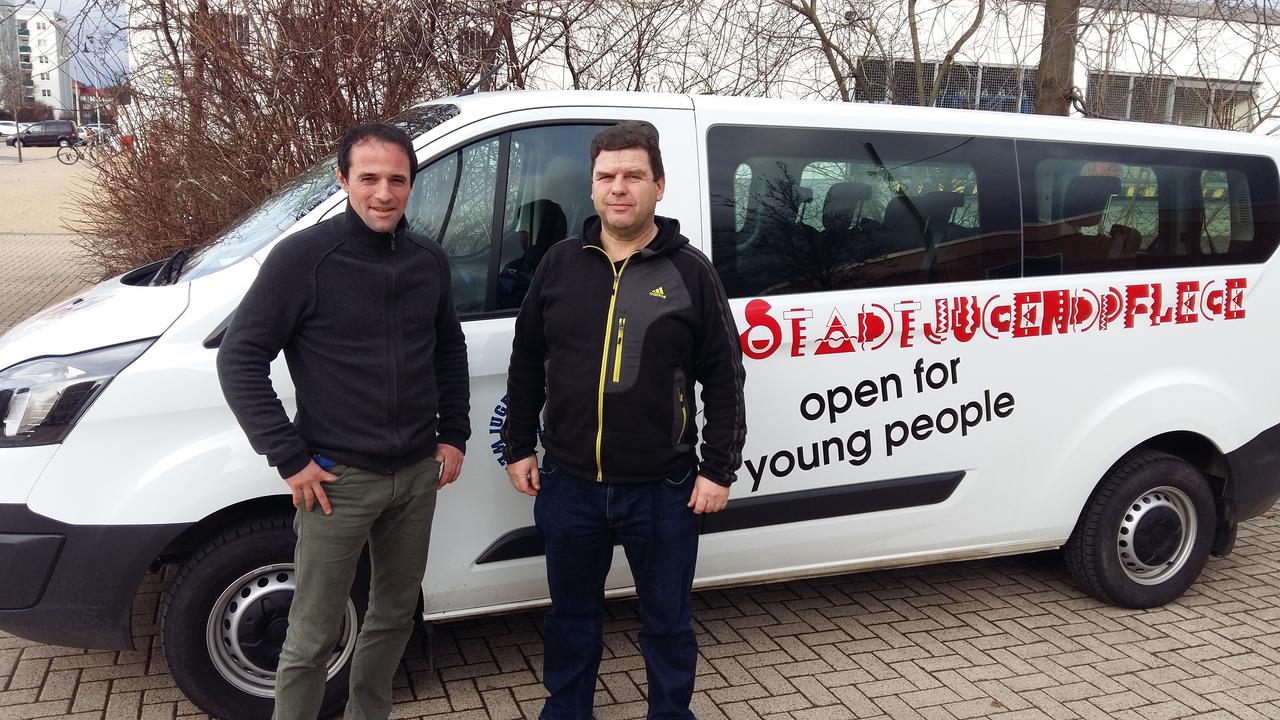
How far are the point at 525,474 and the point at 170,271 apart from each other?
137 centimetres

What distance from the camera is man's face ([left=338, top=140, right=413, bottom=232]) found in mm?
2646

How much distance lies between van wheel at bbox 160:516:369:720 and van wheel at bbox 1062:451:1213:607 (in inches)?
109

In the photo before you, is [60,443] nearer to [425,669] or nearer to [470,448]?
[470,448]

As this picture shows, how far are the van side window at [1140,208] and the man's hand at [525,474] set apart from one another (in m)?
1.99

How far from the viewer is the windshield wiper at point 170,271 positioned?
333cm

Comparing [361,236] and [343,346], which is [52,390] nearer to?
[343,346]

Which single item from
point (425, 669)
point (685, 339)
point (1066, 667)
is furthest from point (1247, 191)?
point (425, 669)

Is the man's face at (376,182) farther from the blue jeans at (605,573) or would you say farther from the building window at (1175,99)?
the building window at (1175,99)

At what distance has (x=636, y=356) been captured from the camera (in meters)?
2.84

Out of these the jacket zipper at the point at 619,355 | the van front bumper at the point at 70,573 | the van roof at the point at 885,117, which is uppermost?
the van roof at the point at 885,117

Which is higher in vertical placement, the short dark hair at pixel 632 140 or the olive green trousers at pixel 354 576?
the short dark hair at pixel 632 140

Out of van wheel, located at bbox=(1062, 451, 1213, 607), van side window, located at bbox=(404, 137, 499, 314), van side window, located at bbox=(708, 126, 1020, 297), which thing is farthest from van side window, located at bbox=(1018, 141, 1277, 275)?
van side window, located at bbox=(404, 137, 499, 314)

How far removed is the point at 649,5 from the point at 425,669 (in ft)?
16.5

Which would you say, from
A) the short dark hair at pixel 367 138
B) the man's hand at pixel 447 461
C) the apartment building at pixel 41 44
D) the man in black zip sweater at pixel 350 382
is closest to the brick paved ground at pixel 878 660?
the man in black zip sweater at pixel 350 382
